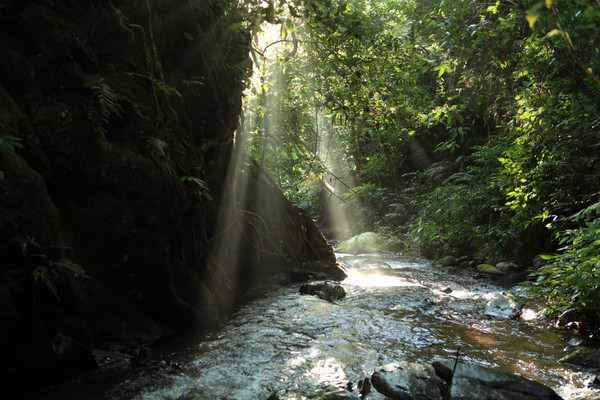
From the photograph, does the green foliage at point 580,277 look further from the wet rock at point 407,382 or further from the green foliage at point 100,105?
the green foliage at point 100,105

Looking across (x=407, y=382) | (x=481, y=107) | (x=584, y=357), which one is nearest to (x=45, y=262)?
(x=407, y=382)

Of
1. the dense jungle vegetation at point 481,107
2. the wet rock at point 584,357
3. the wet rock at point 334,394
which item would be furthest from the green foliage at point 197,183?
the wet rock at point 584,357

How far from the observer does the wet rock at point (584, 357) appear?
10.5 feet

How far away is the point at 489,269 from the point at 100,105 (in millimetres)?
7880

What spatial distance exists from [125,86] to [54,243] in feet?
6.32

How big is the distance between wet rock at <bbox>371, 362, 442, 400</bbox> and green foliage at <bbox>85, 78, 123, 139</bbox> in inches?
129

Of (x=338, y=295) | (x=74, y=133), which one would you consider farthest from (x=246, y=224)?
(x=74, y=133)

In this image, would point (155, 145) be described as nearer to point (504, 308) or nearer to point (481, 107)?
point (504, 308)

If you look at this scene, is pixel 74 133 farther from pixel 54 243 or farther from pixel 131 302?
pixel 131 302

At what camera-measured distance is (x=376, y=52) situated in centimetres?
707

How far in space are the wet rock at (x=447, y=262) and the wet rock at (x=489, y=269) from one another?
108cm

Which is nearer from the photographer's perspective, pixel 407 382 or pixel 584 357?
pixel 407 382

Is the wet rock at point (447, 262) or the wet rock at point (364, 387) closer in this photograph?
the wet rock at point (364, 387)

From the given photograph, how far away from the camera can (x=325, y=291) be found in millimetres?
6121
